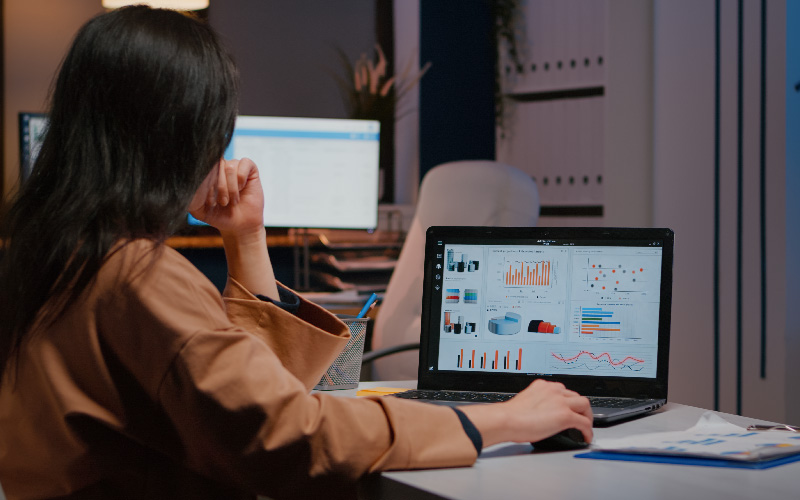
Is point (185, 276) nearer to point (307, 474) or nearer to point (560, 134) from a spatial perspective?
point (307, 474)

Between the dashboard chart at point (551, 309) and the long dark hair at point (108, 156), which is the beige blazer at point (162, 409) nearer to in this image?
the long dark hair at point (108, 156)

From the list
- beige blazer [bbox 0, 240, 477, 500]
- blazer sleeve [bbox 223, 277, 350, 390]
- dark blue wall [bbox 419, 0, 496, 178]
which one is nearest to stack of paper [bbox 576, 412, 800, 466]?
beige blazer [bbox 0, 240, 477, 500]

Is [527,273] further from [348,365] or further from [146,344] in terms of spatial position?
[146,344]

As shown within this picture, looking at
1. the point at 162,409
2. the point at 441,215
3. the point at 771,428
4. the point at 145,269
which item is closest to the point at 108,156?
the point at 145,269

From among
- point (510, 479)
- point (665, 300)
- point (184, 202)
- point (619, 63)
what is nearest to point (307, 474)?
point (510, 479)

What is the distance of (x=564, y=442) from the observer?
39.6 inches

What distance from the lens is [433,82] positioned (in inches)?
153

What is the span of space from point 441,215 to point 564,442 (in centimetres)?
141

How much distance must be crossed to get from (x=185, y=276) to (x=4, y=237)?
0.90 feet

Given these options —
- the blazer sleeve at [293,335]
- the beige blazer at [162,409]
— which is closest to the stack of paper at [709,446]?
the beige blazer at [162,409]

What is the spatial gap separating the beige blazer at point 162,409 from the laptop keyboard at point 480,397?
39 cm

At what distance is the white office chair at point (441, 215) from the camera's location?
90.9 inches

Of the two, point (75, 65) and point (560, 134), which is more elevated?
point (560, 134)

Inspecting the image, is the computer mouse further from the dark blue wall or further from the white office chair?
the dark blue wall
